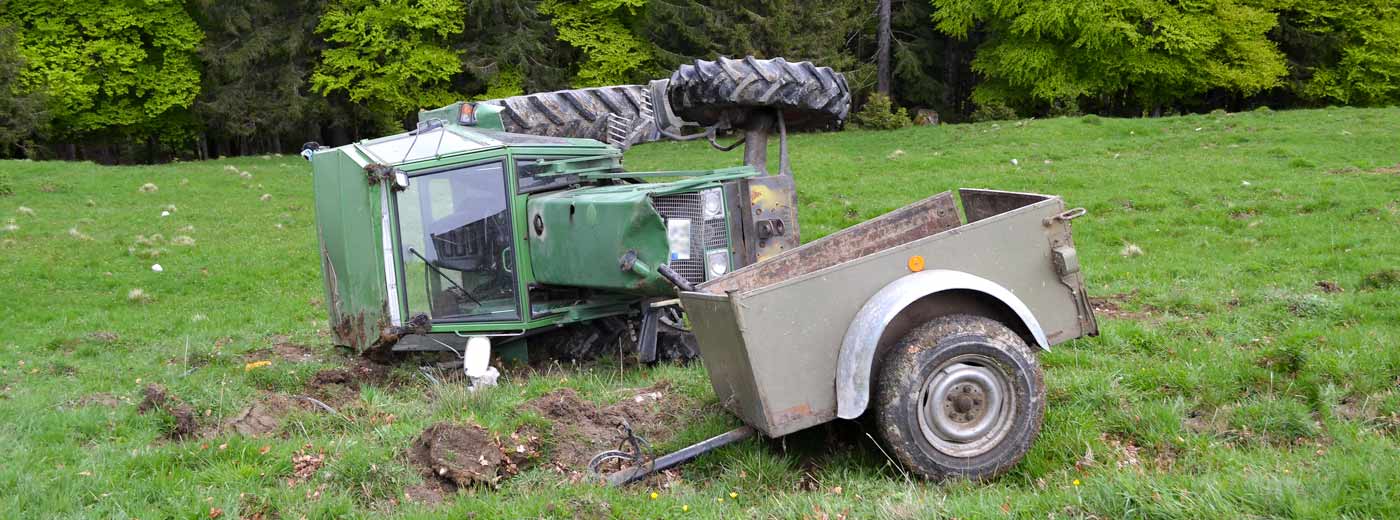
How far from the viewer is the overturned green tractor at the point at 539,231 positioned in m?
7.05

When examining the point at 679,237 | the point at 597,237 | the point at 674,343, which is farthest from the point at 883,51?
the point at 597,237

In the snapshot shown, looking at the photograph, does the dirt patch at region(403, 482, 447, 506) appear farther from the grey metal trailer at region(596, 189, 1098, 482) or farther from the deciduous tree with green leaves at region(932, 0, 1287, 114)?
the deciduous tree with green leaves at region(932, 0, 1287, 114)

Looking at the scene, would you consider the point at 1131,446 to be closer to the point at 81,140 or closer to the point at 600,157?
the point at 600,157

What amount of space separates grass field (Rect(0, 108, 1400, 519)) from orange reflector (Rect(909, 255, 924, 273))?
0.94 m

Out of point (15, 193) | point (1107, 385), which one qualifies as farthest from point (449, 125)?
point (15, 193)

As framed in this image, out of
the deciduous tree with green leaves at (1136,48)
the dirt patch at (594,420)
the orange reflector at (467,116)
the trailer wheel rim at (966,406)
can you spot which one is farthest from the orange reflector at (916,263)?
the deciduous tree with green leaves at (1136,48)

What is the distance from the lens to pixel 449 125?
330 inches

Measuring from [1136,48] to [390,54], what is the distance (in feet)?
78.8

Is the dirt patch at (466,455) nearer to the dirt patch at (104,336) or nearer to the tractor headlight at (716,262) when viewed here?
the tractor headlight at (716,262)

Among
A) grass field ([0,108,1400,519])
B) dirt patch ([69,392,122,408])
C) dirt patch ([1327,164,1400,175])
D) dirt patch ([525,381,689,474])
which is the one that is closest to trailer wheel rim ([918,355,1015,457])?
grass field ([0,108,1400,519])

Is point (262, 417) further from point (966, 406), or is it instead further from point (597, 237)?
point (966, 406)

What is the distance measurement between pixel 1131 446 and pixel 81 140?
39.7 m

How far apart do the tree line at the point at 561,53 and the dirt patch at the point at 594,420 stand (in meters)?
27.1

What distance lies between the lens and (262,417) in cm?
644
